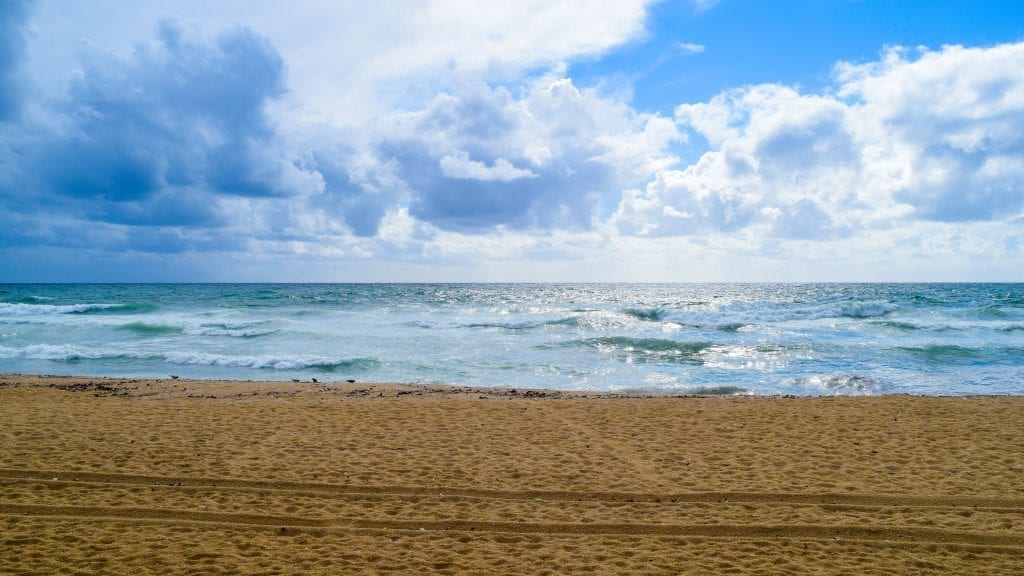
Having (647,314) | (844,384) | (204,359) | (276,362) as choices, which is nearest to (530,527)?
(844,384)

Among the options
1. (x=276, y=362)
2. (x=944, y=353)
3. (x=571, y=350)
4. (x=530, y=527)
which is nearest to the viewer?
(x=530, y=527)

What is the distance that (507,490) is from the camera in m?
7.64

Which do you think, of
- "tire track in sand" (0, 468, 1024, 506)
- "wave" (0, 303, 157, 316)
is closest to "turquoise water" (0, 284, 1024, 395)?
"wave" (0, 303, 157, 316)

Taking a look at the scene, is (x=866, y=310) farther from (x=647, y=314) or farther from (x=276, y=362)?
(x=276, y=362)

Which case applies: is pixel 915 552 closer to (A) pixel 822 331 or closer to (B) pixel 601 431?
(B) pixel 601 431

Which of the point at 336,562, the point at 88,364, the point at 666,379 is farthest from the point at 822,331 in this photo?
the point at 88,364

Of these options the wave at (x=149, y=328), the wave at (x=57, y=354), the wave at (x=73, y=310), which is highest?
the wave at (x=73, y=310)

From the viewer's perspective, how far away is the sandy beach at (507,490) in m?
5.82

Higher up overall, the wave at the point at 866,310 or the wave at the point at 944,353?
the wave at the point at 866,310

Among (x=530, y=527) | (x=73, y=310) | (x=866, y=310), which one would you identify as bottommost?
(x=530, y=527)

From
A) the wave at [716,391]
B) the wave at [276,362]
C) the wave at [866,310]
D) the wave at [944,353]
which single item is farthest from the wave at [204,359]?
the wave at [866,310]

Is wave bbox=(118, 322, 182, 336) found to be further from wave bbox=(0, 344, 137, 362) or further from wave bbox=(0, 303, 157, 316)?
wave bbox=(0, 303, 157, 316)

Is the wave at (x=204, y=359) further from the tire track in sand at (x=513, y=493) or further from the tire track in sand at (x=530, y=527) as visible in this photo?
the tire track in sand at (x=530, y=527)

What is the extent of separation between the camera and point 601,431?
1080 centimetres
